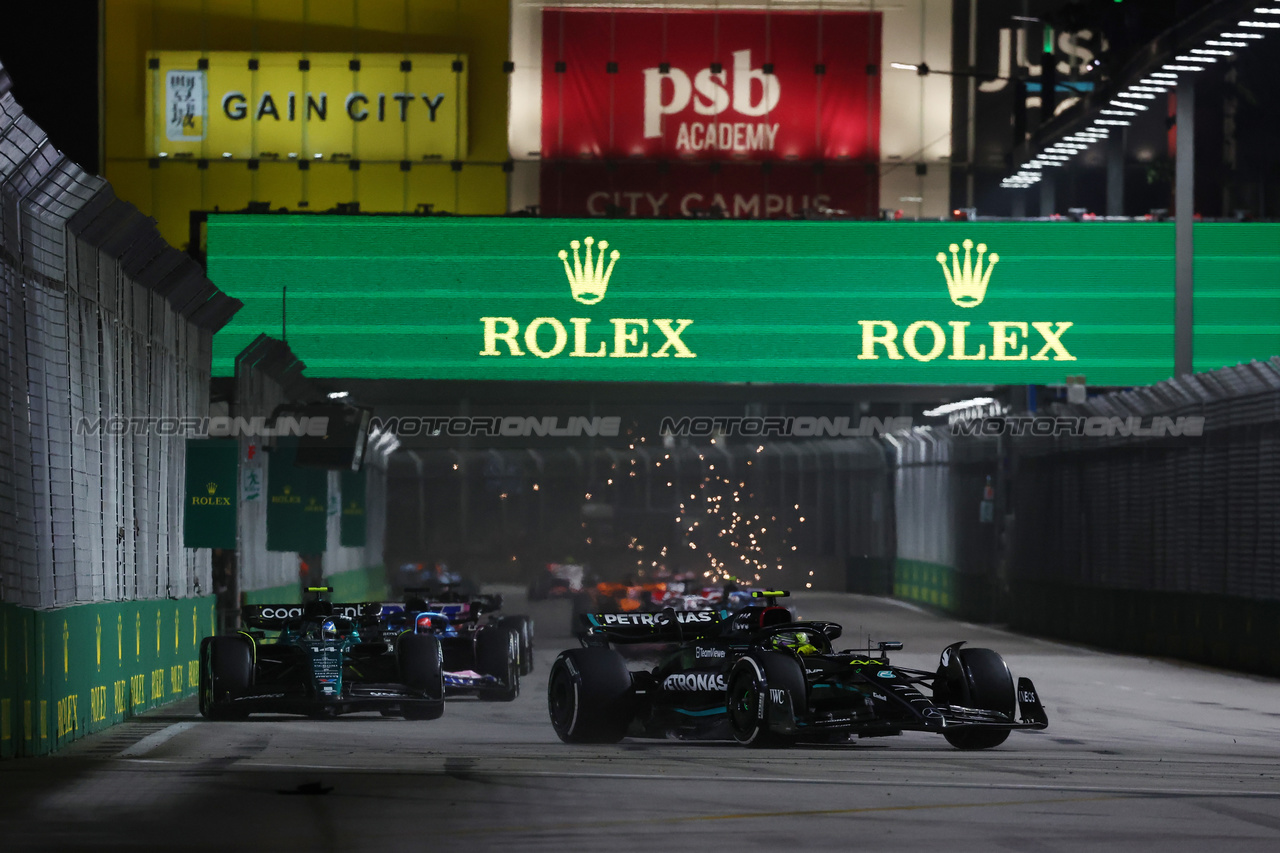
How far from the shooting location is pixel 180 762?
11961mm

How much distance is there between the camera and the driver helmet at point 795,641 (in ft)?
45.2

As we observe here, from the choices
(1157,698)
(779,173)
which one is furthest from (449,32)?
(1157,698)

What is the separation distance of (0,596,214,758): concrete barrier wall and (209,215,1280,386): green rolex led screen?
7.93 m

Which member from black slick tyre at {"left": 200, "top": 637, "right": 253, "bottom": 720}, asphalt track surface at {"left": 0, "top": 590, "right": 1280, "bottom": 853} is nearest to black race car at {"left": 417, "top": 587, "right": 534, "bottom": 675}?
asphalt track surface at {"left": 0, "top": 590, "right": 1280, "bottom": 853}

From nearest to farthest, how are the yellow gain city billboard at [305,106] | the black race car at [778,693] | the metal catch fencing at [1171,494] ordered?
1. the black race car at [778,693]
2. the metal catch fencing at [1171,494]
3. the yellow gain city billboard at [305,106]

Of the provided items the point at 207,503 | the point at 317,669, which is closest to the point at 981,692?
the point at 317,669

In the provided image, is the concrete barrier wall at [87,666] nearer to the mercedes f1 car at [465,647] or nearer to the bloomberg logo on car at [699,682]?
the mercedes f1 car at [465,647]

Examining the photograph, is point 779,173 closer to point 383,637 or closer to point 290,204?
point 290,204

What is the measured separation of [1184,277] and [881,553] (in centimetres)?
3058

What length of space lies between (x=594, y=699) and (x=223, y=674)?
139 inches

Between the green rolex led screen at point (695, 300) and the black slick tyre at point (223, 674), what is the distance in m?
11.6

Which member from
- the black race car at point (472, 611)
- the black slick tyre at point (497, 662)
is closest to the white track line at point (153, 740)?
the black slick tyre at point (497, 662)

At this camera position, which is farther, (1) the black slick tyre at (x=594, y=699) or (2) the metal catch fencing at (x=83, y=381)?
(1) the black slick tyre at (x=594, y=699)

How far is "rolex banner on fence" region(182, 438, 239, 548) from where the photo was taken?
19.6 m
